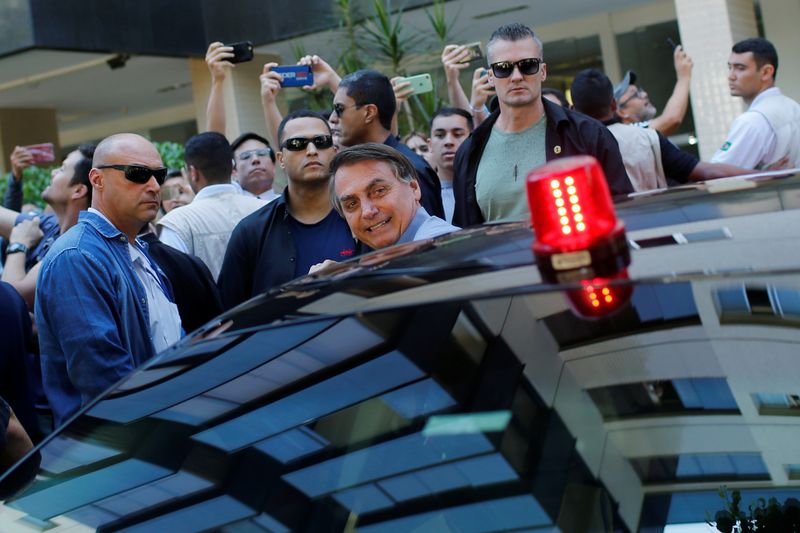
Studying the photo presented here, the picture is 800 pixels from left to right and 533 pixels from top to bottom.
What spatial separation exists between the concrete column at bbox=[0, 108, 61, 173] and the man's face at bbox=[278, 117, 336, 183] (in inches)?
543

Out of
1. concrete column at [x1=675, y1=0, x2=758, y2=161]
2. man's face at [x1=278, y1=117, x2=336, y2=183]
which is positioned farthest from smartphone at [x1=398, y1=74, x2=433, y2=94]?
concrete column at [x1=675, y1=0, x2=758, y2=161]

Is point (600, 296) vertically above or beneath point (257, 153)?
beneath

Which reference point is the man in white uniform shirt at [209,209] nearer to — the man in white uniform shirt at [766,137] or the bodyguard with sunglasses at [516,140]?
the bodyguard with sunglasses at [516,140]

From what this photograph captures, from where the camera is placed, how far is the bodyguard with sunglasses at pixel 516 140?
13.7 feet

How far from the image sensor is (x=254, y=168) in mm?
6527

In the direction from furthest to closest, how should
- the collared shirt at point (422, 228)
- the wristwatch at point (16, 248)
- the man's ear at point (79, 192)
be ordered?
the wristwatch at point (16, 248)
the man's ear at point (79, 192)
the collared shirt at point (422, 228)

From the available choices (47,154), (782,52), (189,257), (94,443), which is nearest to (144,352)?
(189,257)

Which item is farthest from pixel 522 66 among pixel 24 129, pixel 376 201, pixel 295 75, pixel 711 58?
pixel 24 129

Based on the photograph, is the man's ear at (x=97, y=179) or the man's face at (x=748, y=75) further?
the man's face at (x=748, y=75)

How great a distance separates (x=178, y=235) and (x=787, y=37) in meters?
10.4

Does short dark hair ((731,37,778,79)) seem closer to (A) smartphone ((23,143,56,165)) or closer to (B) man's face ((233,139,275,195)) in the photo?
(B) man's face ((233,139,275,195))

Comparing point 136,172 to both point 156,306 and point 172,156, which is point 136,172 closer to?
point 156,306

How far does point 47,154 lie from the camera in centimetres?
802

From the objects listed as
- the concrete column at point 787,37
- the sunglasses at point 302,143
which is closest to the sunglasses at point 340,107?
the sunglasses at point 302,143
